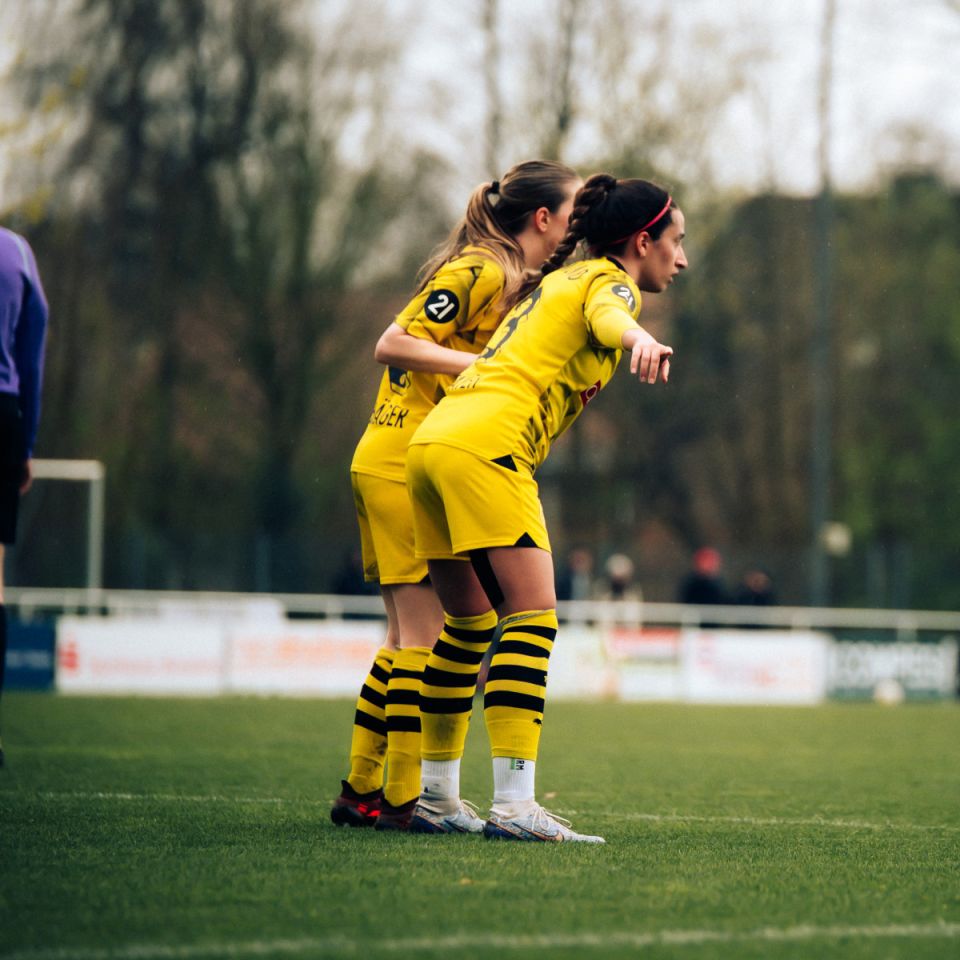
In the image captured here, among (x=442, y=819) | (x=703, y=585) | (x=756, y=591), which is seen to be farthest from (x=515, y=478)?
(x=756, y=591)

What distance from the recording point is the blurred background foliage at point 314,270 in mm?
25344

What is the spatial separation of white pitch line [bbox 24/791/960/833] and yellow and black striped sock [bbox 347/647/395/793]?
0.56 meters

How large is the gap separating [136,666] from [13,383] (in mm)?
11747

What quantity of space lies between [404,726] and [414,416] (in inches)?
40.4

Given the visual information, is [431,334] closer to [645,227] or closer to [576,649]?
[645,227]

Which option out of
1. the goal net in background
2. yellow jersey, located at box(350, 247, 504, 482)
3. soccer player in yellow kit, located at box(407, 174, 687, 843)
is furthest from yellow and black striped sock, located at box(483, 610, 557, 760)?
the goal net in background

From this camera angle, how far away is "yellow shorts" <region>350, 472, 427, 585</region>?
5.47 m

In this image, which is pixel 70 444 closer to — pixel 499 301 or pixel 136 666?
pixel 136 666

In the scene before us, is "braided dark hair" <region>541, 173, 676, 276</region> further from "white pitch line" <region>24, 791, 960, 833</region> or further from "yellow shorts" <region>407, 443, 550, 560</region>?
"white pitch line" <region>24, 791, 960, 833</region>

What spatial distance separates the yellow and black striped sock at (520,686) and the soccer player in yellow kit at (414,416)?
282mm

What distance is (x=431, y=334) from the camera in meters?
5.30

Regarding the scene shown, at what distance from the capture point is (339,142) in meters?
26.6

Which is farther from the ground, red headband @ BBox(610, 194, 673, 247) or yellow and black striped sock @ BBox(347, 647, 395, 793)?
red headband @ BBox(610, 194, 673, 247)

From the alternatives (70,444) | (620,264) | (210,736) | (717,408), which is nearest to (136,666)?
(210,736)
